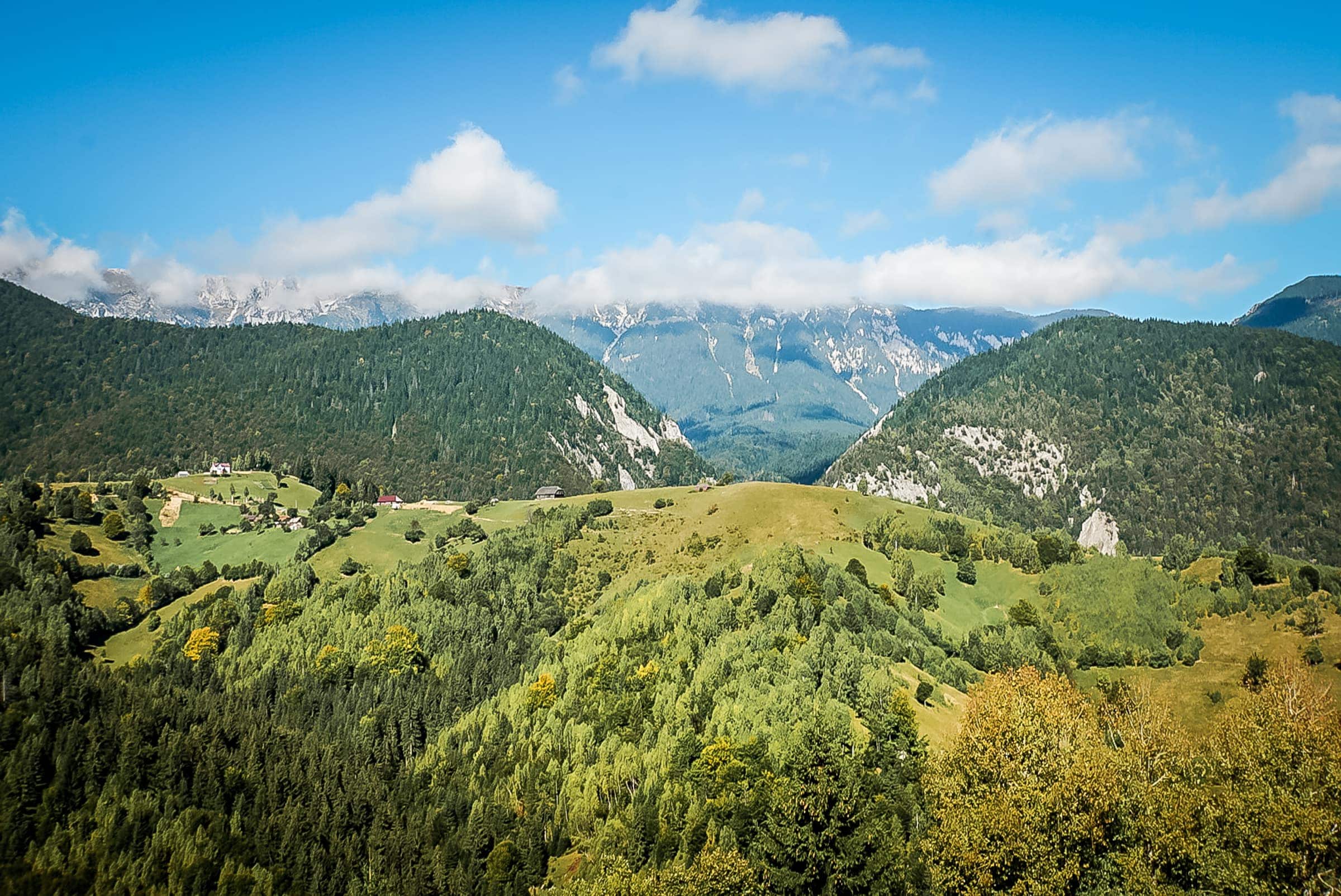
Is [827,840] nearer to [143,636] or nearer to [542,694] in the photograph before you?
[542,694]

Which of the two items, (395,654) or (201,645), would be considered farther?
(201,645)

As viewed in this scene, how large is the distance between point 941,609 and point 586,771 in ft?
255

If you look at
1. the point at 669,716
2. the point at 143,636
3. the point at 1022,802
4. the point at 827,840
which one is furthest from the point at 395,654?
the point at 1022,802

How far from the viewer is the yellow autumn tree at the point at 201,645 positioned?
14412 centimetres

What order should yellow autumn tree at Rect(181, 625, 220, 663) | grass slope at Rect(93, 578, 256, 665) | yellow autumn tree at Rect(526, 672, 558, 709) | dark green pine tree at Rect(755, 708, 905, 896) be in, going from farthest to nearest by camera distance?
grass slope at Rect(93, 578, 256, 665)
yellow autumn tree at Rect(181, 625, 220, 663)
yellow autumn tree at Rect(526, 672, 558, 709)
dark green pine tree at Rect(755, 708, 905, 896)

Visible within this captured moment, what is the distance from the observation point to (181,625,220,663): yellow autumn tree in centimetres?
14412

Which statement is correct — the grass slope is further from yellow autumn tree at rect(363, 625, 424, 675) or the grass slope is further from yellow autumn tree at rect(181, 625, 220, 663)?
yellow autumn tree at rect(363, 625, 424, 675)

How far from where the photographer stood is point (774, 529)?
17062 cm

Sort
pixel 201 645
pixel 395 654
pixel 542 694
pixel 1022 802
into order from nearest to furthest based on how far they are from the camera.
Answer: pixel 1022 802 < pixel 542 694 < pixel 395 654 < pixel 201 645

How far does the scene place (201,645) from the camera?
145125 millimetres

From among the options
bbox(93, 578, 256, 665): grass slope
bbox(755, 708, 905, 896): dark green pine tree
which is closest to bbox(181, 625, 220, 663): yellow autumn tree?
bbox(93, 578, 256, 665): grass slope

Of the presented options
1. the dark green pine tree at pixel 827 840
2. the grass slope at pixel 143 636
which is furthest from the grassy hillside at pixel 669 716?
the grass slope at pixel 143 636

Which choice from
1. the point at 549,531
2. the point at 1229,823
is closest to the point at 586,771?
the point at 1229,823

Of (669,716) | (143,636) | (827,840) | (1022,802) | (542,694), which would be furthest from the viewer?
(143,636)
